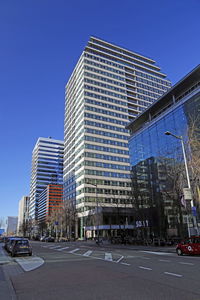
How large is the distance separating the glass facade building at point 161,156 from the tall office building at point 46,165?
120 m

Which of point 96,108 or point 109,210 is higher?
point 96,108

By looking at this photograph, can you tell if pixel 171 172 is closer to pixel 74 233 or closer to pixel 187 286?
pixel 187 286

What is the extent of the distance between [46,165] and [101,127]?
282 ft

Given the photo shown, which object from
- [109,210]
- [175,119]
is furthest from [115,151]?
[175,119]

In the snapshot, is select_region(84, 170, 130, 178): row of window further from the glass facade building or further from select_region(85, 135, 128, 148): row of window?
the glass facade building

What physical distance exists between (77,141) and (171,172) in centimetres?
6827

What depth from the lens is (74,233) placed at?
297 ft

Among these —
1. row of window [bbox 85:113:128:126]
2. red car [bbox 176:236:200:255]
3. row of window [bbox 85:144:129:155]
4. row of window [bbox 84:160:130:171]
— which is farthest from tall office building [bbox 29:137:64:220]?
red car [bbox 176:236:200:255]

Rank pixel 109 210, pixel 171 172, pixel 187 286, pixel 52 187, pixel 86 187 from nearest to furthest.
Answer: pixel 187 286 < pixel 171 172 < pixel 109 210 < pixel 86 187 < pixel 52 187

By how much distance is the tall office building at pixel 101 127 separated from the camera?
3356 inches

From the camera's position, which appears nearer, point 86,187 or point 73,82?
point 86,187

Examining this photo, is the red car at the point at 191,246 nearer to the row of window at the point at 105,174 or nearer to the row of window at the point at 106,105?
the row of window at the point at 105,174

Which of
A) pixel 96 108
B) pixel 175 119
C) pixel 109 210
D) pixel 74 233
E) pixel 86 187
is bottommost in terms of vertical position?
pixel 74 233

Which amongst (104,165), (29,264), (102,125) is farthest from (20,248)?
(102,125)
